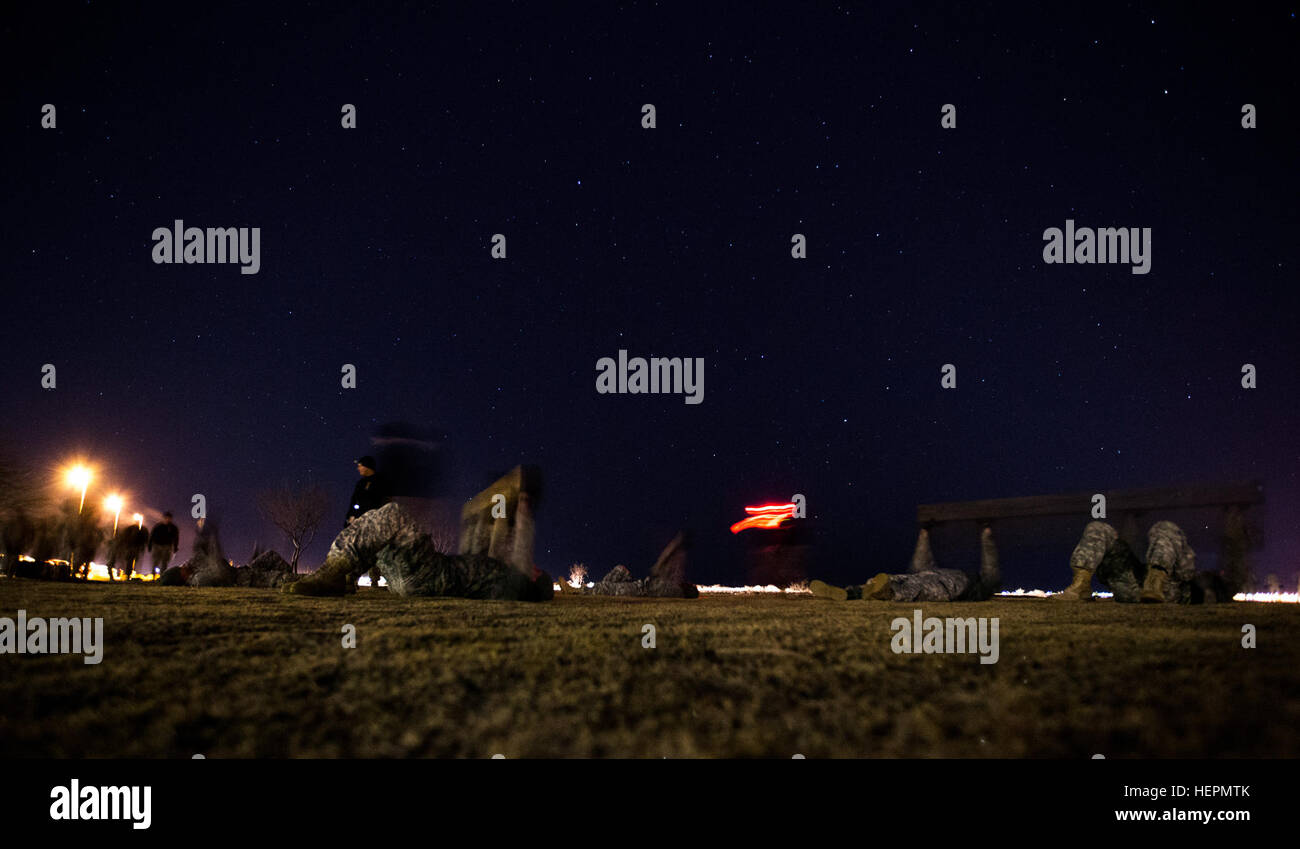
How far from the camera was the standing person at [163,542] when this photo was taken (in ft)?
43.4

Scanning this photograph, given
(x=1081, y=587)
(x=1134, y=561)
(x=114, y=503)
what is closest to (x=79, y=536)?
(x=114, y=503)

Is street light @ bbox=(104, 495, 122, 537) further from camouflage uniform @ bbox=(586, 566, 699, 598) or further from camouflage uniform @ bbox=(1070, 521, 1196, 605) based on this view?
camouflage uniform @ bbox=(1070, 521, 1196, 605)

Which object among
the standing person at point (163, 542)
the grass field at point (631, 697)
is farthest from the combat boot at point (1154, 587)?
the standing person at point (163, 542)

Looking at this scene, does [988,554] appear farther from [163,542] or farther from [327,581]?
[163,542]

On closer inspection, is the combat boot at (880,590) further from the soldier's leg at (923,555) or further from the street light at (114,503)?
the street light at (114,503)

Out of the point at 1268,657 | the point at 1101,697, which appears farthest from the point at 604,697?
the point at 1268,657

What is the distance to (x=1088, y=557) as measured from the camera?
9.10 meters

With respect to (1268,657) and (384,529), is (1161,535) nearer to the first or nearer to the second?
(1268,657)

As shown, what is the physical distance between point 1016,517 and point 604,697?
17660mm

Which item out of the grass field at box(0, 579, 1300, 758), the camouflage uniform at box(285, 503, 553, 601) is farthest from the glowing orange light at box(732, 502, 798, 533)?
the grass field at box(0, 579, 1300, 758)

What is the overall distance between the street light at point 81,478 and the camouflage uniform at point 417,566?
11.1 metres

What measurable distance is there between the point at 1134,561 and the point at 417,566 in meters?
10.1

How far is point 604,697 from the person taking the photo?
1.95 m
